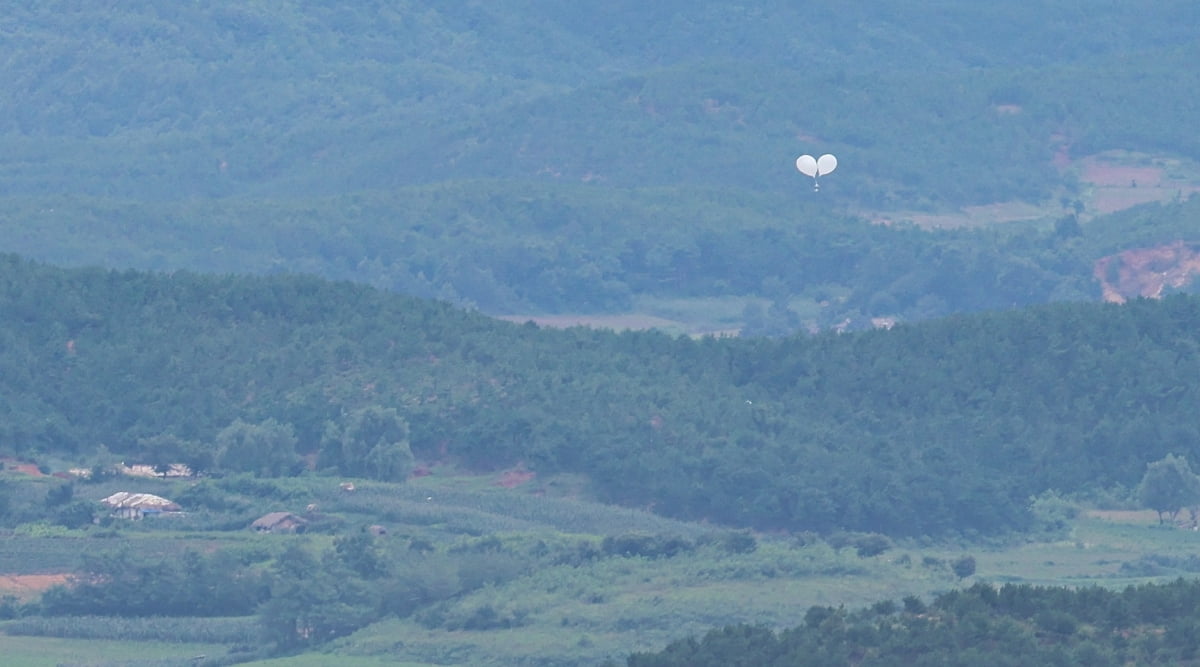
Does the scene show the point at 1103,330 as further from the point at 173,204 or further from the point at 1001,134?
the point at 1001,134

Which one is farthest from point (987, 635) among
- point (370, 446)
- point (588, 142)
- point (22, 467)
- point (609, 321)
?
point (588, 142)

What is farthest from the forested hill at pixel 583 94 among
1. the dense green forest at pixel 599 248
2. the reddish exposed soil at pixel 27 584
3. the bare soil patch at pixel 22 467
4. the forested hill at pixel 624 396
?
the reddish exposed soil at pixel 27 584

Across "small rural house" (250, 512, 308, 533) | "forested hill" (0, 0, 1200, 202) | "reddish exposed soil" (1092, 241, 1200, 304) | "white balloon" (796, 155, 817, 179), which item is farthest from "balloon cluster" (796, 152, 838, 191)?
"small rural house" (250, 512, 308, 533)

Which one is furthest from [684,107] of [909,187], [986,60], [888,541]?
[888,541]

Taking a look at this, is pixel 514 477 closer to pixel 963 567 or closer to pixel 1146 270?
pixel 963 567

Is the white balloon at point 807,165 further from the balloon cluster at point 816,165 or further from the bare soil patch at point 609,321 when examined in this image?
the bare soil patch at point 609,321

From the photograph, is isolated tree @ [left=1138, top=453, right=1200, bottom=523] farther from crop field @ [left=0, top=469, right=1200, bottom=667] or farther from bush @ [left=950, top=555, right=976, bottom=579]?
bush @ [left=950, top=555, right=976, bottom=579]
